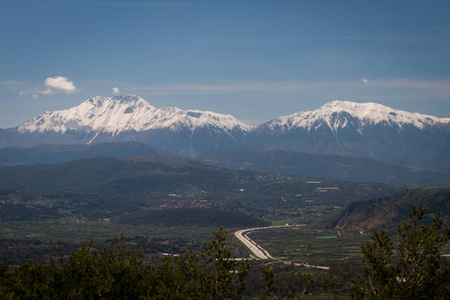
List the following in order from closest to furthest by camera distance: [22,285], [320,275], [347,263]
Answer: [22,285]
[320,275]
[347,263]

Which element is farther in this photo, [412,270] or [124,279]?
[124,279]

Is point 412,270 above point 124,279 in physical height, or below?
above

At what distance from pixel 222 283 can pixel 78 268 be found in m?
32.3

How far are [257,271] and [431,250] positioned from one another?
12594 cm

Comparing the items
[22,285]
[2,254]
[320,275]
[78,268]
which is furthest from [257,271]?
[22,285]

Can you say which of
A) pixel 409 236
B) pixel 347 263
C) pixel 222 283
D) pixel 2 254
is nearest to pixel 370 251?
pixel 409 236

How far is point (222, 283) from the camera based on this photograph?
53812mm

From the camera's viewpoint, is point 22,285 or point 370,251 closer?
point 370,251

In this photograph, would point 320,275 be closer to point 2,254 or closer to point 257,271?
point 257,271

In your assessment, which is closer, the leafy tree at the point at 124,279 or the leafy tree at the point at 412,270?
the leafy tree at the point at 412,270

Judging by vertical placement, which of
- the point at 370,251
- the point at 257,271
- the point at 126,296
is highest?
the point at 370,251

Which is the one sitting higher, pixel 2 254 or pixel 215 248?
pixel 215 248

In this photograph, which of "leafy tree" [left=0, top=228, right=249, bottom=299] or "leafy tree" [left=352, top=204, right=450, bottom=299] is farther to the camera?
"leafy tree" [left=0, top=228, right=249, bottom=299]

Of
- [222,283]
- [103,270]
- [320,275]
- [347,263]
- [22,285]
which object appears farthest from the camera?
[347,263]
